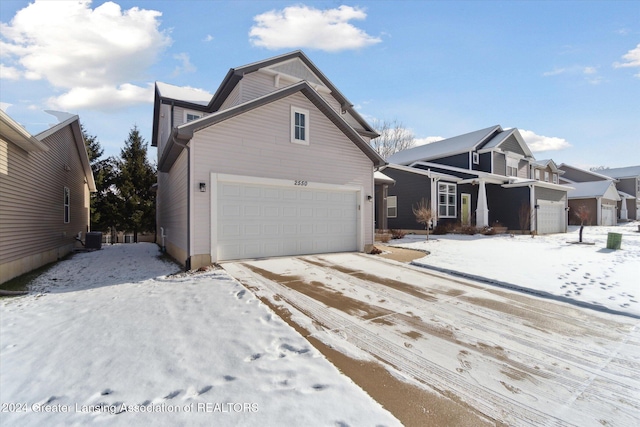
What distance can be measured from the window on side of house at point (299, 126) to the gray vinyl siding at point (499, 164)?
17939mm

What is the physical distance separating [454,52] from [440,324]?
32.4 feet

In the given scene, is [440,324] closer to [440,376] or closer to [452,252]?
[440,376]

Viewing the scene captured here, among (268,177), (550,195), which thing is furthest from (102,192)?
(550,195)

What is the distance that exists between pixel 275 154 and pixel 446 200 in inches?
530

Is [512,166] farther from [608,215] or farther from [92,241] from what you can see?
[92,241]

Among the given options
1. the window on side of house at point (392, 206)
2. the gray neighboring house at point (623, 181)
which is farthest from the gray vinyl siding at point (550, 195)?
the gray neighboring house at point (623, 181)

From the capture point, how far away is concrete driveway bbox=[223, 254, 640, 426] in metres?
2.45

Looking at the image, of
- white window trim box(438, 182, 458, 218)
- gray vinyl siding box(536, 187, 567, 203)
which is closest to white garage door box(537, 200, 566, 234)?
gray vinyl siding box(536, 187, 567, 203)

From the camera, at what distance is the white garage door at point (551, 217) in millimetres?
18956

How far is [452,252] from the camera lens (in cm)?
1038

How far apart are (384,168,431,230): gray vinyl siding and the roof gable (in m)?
8.04

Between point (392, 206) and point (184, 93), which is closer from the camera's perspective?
point (184, 93)

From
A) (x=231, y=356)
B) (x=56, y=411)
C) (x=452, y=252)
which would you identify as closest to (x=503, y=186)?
(x=452, y=252)

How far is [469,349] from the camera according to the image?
11.2ft
